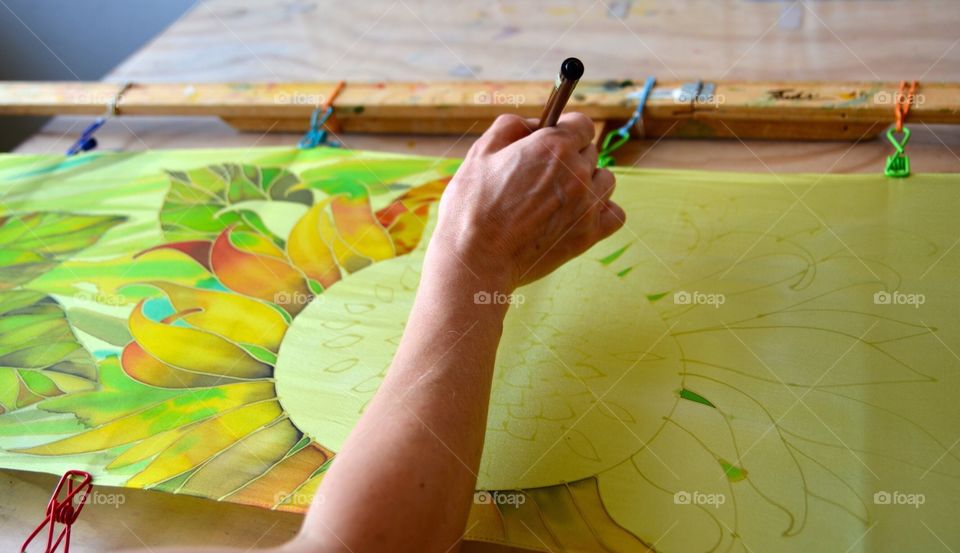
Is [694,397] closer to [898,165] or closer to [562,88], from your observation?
[562,88]

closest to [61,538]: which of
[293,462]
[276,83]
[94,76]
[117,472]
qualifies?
[117,472]

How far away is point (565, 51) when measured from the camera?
1.36 meters

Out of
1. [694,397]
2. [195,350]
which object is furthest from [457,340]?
[195,350]

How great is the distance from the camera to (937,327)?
2.64ft

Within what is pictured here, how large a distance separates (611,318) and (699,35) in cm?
65

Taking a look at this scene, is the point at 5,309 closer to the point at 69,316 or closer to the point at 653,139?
the point at 69,316

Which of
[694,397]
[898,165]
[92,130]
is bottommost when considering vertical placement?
[694,397]

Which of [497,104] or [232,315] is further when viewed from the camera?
[497,104]

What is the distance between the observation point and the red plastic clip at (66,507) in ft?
2.48

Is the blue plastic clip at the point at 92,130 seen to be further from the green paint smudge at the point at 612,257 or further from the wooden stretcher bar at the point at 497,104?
the green paint smudge at the point at 612,257

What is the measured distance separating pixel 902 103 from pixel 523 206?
1.74 feet

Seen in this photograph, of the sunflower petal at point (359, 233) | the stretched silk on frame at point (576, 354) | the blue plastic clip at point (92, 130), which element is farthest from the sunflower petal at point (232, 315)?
the blue plastic clip at point (92, 130)

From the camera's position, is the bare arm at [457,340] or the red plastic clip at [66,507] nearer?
the bare arm at [457,340]

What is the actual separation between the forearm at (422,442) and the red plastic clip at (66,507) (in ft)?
0.99
